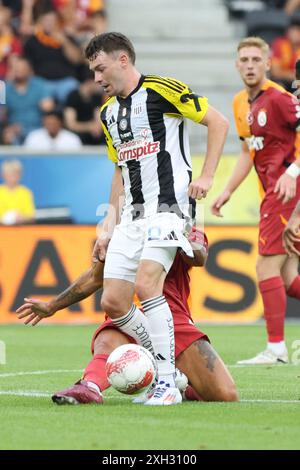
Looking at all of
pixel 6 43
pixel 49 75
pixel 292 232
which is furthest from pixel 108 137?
pixel 6 43

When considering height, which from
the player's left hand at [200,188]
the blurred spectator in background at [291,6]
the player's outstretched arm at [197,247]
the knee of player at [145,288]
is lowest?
the knee of player at [145,288]

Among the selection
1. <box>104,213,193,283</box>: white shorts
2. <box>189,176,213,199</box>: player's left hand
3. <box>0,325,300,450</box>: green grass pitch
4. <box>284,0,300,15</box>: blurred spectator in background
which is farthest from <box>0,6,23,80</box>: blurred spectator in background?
<box>189,176,213,199</box>: player's left hand

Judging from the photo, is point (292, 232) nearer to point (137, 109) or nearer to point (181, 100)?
point (181, 100)

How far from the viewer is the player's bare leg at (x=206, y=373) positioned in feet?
22.5

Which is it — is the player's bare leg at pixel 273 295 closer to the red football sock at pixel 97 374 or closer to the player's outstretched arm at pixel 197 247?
the player's outstretched arm at pixel 197 247

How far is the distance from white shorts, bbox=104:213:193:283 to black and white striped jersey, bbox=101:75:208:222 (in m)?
0.10

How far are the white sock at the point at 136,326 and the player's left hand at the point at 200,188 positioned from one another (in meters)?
0.82

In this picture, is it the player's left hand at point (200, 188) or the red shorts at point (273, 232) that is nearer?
the player's left hand at point (200, 188)

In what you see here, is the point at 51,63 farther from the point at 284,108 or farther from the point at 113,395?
the point at 113,395

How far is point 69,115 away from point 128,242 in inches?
426

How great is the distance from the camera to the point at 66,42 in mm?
18547

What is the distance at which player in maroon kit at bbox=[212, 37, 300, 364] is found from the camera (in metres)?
10.2

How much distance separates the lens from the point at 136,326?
6.92m

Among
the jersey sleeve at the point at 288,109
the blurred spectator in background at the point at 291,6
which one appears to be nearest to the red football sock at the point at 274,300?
the jersey sleeve at the point at 288,109
